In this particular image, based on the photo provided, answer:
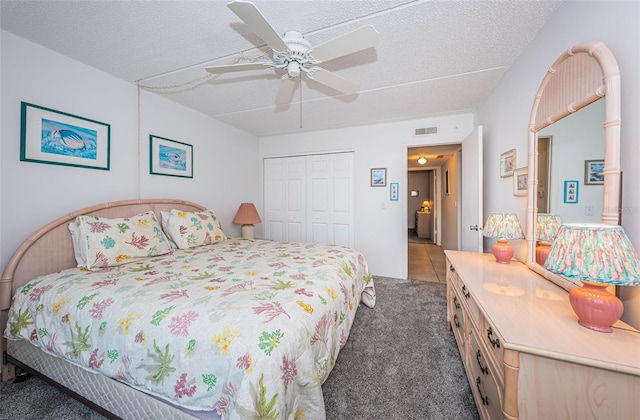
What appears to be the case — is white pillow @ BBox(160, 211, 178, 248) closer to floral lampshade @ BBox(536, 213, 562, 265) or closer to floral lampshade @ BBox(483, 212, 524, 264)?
floral lampshade @ BBox(483, 212, 524, 264)

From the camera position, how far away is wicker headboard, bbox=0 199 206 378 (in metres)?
1.59

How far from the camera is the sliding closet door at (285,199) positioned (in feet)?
13.9

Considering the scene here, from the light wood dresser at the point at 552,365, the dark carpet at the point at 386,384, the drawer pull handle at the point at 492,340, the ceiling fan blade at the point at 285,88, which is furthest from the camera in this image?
the ceiling fan blade at the point at 285,88

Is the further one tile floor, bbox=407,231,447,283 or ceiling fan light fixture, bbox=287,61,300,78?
tile floor, bbox=407,231,447,283

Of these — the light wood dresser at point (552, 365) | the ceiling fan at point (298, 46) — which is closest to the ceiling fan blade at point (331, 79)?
the ceiling fan at point (298, 46)

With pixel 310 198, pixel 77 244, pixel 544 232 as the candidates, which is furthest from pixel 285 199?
pixel 544 232

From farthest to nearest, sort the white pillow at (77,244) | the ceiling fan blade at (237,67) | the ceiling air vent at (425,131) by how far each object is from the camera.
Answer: the ceiling air vent at (425,131), the white pillow at (77,244), the ceiling fan blade at (237,67)

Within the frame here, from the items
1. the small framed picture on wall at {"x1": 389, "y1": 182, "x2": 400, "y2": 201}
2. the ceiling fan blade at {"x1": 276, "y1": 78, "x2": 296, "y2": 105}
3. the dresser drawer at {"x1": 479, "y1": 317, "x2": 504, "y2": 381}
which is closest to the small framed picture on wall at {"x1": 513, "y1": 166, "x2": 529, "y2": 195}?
the dresser drawer at {"x1": 479, "y1": 317, "x2": 504, "y2": 381}

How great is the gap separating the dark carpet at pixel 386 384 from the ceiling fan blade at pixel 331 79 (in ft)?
7.01

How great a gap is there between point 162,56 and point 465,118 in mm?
3587

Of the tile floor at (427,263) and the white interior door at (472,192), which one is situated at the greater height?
the white interior door at (472,192)

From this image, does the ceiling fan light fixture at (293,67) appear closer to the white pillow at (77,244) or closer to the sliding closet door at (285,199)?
the white pillow at (77,244)

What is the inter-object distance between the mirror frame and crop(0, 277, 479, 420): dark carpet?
93 centimetres

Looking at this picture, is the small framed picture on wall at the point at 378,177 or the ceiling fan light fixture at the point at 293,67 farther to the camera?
the small framed picture on wall at the point at 378,177
